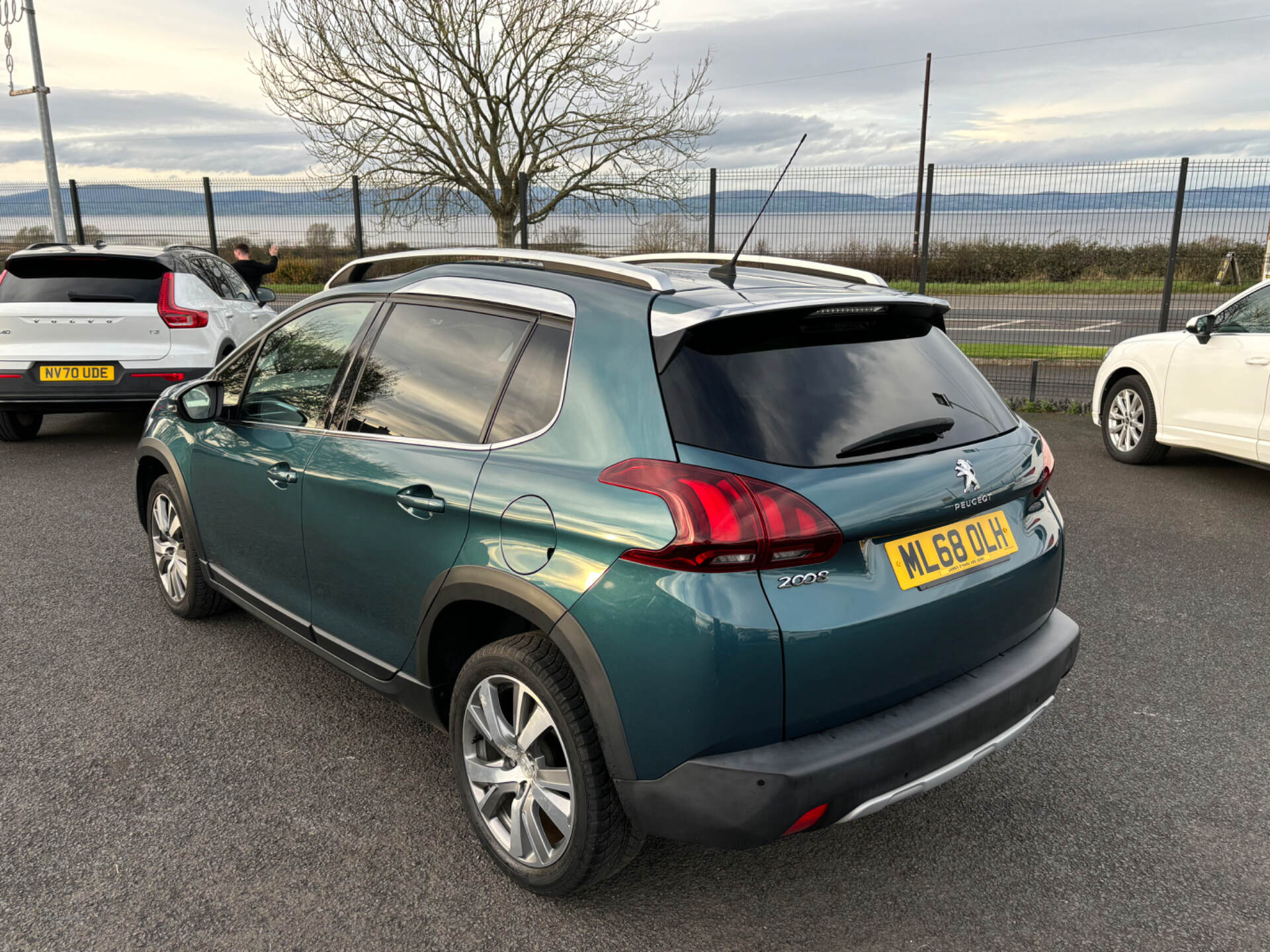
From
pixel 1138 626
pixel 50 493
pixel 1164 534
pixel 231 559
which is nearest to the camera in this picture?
pixel 231 559

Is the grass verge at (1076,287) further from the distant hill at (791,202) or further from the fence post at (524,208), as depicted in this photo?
the fence post at (524,208)

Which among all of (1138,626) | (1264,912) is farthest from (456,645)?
(1138,626)

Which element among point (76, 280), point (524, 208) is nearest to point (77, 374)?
point (76, 280)

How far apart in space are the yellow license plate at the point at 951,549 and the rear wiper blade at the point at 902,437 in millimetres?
237

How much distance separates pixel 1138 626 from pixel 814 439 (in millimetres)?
2956

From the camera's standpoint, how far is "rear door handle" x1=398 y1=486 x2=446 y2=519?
8.70ft

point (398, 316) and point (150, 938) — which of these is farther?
point (398, 316)

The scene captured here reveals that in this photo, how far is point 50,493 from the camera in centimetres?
679

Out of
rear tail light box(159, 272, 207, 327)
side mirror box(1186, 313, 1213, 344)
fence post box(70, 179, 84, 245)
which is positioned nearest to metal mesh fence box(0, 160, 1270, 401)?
side mirror box(1186, 313, 1213, 344)

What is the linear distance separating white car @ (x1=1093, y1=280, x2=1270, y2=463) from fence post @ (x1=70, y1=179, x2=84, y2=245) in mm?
16694

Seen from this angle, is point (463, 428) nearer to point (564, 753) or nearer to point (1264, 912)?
point (564, 753)

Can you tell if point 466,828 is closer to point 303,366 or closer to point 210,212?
point 303,366

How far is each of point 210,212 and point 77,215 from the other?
3600 mm

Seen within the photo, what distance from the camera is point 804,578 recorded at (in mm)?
2154
